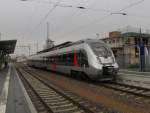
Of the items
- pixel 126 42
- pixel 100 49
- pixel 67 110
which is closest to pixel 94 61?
pixel 100 49

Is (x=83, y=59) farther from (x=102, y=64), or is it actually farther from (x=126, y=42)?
(x=126, y=42)

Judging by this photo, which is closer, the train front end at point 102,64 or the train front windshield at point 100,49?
the train front end at point 102,64

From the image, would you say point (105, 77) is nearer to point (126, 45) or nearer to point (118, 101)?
point (118, 101)

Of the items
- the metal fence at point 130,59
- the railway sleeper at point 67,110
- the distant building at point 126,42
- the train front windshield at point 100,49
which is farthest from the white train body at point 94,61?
the distant building at point 126,42

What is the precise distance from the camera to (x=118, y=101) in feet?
32.2

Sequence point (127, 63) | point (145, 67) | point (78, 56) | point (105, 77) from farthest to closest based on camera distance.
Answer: point (127, 63), point (145, 67), point (78, 56), point (105, 77)

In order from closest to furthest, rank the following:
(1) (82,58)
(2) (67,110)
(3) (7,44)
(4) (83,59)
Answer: (2) (67,110) < (4) (83,59) < (1) (82,58) < (3) (7,44)

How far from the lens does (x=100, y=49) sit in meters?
17.3

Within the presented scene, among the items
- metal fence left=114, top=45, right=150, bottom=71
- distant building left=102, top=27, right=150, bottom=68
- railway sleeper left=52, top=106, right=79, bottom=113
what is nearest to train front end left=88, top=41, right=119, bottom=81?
railway sleeper left=52, top=106, right=79, bottom=113

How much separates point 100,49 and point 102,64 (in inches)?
57.1

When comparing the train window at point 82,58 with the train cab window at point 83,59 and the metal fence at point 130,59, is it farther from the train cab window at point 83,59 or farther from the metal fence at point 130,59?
the metal fence at point 130,59

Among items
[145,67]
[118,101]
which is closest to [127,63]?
[145,67]

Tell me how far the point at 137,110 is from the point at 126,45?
45594 mm

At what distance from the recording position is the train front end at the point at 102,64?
15977 mm
